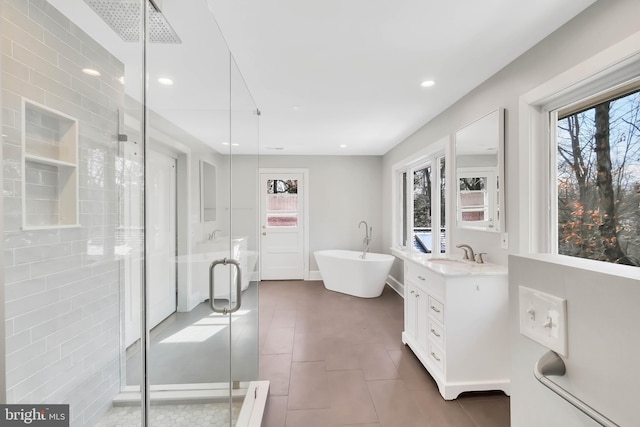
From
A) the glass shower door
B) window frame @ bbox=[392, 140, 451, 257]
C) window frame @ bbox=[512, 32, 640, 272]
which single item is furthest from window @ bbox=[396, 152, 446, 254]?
the glass shower door

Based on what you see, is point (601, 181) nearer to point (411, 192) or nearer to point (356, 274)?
point (411, 192)

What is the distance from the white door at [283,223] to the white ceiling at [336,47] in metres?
2.78

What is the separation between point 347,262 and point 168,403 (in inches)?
126

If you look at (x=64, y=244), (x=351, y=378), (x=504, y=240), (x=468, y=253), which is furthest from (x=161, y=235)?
(x=468, y=253)

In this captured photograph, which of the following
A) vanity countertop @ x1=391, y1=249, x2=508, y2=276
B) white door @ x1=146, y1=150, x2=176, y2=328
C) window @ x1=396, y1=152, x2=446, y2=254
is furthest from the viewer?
window @ x1=396, y1=152, x2=446, y2=254

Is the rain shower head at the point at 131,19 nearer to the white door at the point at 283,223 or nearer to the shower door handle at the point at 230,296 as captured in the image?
the shower door handle at the point at 230,296

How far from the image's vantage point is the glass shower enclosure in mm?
1121

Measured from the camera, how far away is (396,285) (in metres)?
4.65

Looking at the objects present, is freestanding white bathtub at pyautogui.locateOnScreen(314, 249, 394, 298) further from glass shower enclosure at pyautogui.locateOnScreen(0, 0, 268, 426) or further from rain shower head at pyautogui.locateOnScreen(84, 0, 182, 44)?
rain shower head at pyautogui.locateOnScreen(84, 0, 182, 44)

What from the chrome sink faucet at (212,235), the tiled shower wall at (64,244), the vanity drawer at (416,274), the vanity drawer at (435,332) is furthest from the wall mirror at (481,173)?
the tiled shower wall at (64,244)

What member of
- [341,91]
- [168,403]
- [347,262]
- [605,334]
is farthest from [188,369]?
[347,262]

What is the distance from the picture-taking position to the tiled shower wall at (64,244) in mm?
1060

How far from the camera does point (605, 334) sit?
0.61 m

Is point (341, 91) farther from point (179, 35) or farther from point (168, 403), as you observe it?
point (168, 403)
